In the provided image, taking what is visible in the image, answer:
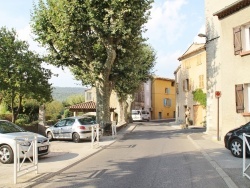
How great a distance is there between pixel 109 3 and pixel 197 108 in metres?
19.9

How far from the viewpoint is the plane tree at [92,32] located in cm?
2036

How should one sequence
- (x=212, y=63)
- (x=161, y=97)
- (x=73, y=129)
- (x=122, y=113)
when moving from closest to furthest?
(x=73, y=129) < (x=212, y=63) < (x=122, y=113) < (x=161, y=97)

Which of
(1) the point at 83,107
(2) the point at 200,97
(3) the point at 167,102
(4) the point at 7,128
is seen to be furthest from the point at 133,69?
(3) the point at 167,102

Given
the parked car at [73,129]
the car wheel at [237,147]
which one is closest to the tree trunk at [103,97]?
the parked car at [73,129]

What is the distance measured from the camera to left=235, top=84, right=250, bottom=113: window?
16.0 meters

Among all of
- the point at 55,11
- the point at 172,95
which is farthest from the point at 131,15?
the point at 172,95

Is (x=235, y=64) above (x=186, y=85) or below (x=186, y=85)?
below

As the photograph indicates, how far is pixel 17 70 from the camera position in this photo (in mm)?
20266

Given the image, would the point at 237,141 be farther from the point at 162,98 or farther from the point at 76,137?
the point at 162,98

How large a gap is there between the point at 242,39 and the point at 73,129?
34.8ft

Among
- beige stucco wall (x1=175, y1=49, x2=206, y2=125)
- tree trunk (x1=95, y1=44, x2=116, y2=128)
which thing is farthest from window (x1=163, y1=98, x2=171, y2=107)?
tree trunk (x1=95, y1=44, x2=116, y2=128)

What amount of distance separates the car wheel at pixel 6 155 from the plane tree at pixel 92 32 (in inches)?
419

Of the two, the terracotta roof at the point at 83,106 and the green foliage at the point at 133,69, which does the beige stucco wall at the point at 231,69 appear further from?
the terracotta roof at the point at 83,106

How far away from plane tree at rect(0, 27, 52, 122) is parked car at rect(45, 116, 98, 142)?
2622mm
